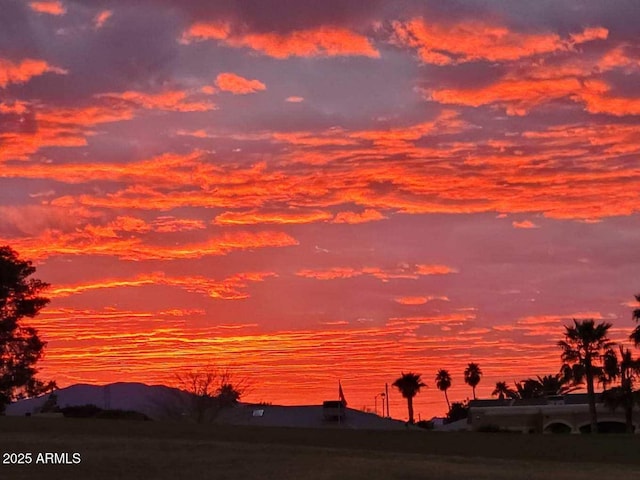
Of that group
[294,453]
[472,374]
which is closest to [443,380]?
[472,374]

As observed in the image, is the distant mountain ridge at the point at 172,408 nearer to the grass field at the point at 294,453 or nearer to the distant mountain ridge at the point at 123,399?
the distant mountain ridge at the point at 123,399

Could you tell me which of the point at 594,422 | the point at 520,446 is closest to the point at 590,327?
the point at 594,422

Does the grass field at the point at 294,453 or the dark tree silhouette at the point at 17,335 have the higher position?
the dark tree silhouette at the point at 17,335

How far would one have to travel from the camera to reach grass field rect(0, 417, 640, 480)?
34.2 metres

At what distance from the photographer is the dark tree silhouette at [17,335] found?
79.1 metres

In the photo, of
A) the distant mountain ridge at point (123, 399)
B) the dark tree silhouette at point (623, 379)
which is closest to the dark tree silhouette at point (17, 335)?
the distant mountain ridge at point (123, 399)

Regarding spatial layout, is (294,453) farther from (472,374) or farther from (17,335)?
(472,374)

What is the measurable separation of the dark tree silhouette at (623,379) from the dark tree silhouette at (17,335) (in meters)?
45.5

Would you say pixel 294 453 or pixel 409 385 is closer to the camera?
pixel 294 453

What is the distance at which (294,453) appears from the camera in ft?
135

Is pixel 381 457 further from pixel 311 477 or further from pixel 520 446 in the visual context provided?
pixel 520 446

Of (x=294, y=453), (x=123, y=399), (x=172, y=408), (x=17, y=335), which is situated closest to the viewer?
(x=294, y=453)

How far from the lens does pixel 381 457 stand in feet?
139

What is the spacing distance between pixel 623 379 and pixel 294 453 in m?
56.0
